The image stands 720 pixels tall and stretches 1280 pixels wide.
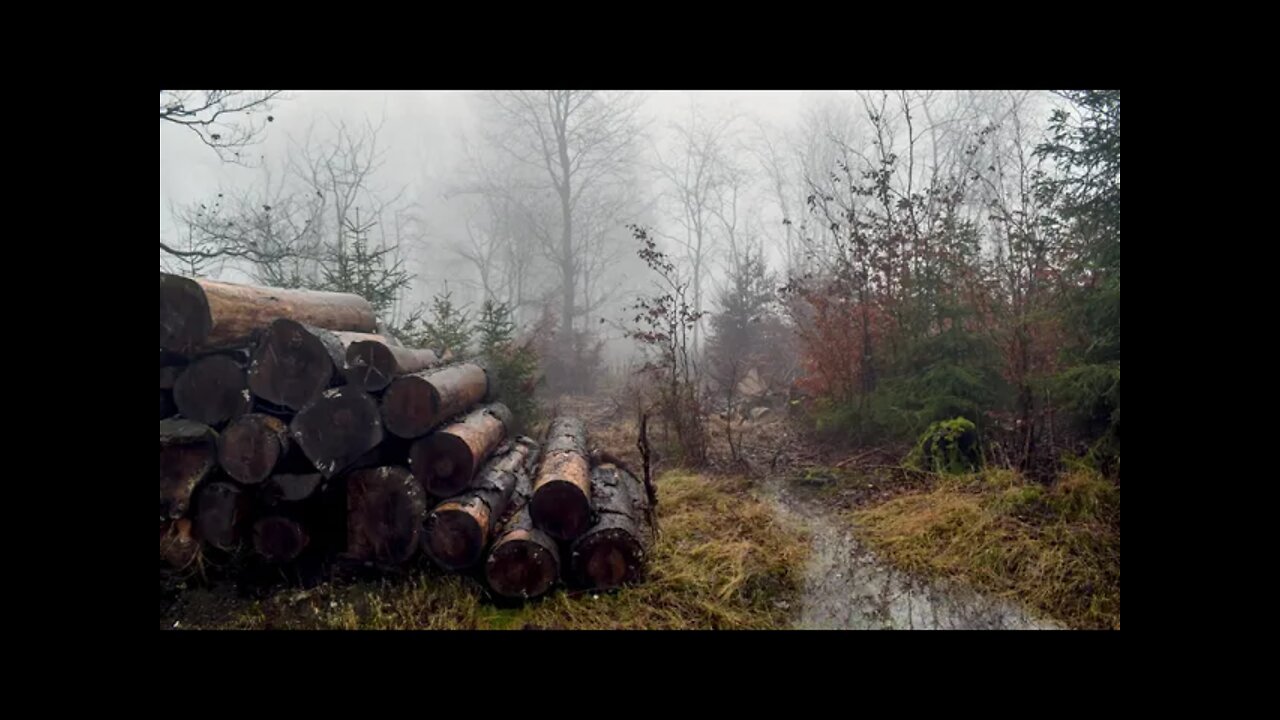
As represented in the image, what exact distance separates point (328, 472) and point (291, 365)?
2.71 ft

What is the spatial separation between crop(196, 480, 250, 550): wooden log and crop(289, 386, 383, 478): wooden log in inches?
24.6

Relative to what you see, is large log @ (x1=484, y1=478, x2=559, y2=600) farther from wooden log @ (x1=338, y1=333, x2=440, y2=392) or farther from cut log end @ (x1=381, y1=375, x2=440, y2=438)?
wooden log @ (x1=338, y1=333, x2=440, y2=392)

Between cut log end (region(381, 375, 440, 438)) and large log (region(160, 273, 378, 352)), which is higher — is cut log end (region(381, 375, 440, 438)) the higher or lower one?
the lower one

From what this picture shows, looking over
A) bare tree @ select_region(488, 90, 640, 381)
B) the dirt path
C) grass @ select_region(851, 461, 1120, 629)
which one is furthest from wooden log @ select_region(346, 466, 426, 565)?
bare tree @ select_region(488, 90, 640, 381)

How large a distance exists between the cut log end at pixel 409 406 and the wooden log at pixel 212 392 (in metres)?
1.02

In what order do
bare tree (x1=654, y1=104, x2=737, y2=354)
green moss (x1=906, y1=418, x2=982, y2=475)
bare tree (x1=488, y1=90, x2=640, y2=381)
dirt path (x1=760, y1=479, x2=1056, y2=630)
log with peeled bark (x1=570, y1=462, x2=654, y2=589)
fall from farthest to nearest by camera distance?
bare tree (x1=654, y1=104, x2=737, y2=354) → bare tree (x1=488, y1=90, x2=640, y2=381) → green moss (x1=906, y1=418, x2=982, y2=475) → log with peeled bark (x1=570, y1=462, x2=654, y2=589) → dirt path (x1=760, y1=479, x2=1056, y2=630)

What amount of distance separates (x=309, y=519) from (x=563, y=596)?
205 cm

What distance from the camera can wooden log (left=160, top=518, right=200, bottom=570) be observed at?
134 inches

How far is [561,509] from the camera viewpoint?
11.2ft

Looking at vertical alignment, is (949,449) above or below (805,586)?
above

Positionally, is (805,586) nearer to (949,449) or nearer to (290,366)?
(949,449)

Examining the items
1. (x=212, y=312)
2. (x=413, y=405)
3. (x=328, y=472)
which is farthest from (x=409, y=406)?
(x=212, y=312)
